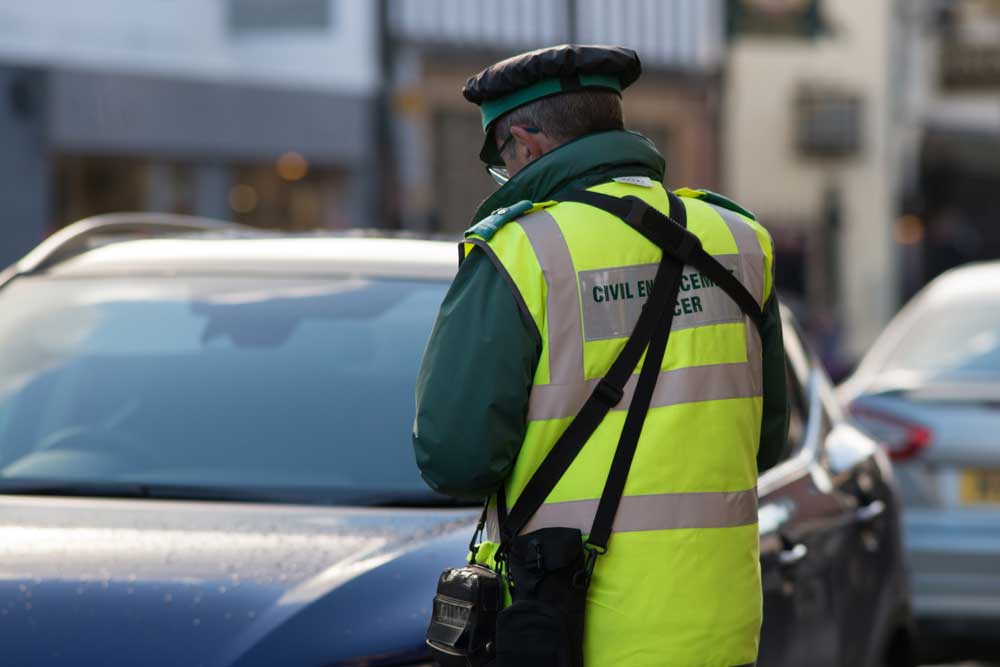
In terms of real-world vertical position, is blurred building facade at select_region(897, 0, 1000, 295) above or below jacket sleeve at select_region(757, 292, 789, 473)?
below

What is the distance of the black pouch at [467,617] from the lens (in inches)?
109

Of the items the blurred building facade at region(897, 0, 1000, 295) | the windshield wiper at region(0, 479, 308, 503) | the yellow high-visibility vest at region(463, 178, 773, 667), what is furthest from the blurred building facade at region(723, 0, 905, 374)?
the yellow high-visibility vest at region(463, 178, 773, 667)

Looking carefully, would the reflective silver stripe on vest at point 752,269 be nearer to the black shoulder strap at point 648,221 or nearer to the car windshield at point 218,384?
the black shoulder strap at point 648,221

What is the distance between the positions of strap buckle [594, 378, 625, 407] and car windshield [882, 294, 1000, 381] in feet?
15.0

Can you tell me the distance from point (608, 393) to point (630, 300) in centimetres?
15

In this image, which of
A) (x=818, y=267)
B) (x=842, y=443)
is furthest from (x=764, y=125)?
(x=842, y=443)

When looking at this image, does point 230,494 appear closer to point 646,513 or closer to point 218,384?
point 218,384

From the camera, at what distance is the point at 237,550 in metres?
3.27

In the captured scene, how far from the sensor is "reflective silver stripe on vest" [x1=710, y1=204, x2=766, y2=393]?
3.05 m

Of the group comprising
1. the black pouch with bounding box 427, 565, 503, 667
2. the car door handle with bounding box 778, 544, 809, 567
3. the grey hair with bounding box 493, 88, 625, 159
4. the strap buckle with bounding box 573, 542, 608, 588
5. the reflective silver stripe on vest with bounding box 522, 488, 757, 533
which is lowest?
the car door handle with bounding box 778, 544, 809, 567

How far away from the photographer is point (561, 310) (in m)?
2.84

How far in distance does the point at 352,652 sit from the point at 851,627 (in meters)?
1.83

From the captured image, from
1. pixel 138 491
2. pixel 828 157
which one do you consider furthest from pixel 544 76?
pixel 828 157

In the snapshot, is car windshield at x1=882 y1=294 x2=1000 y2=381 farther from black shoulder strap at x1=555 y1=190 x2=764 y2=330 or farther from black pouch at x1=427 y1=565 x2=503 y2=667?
black pouch at x1=427 y1=565 x2=503 y2=667
